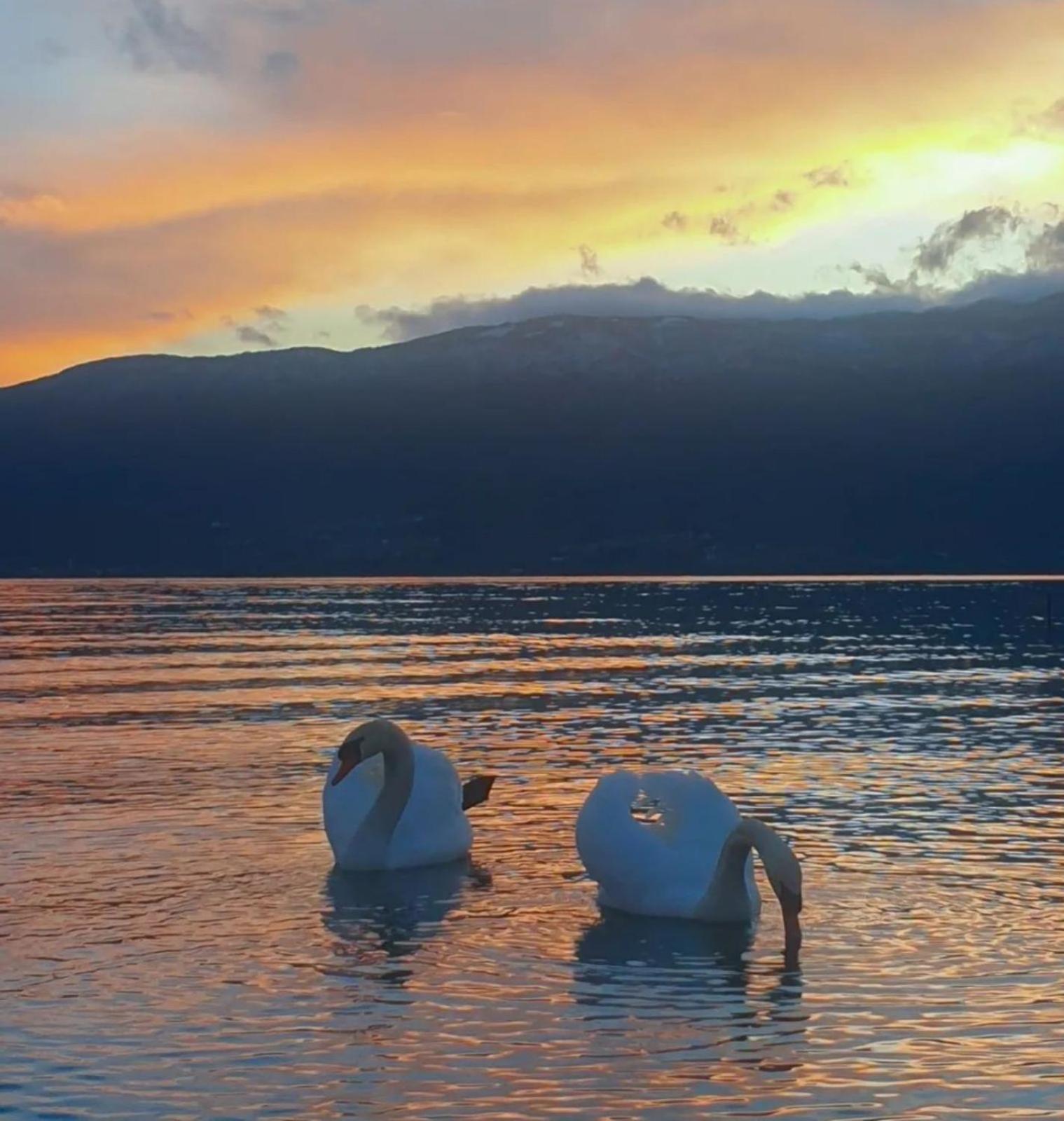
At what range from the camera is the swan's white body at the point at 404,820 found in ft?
73.6

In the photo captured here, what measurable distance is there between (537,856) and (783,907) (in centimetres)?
604

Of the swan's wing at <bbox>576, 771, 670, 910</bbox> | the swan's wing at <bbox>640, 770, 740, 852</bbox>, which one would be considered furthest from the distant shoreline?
the swan's wing at <bbox>576, 771, 670, 910</bbox>

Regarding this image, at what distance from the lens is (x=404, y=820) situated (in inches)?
913

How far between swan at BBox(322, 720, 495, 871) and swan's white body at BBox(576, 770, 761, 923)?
293cm

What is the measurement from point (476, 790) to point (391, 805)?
2.79m

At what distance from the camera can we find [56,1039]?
50.5 feet

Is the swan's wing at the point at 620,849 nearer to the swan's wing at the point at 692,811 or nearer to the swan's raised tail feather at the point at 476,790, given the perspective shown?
the swan's wing at the point at 692,811

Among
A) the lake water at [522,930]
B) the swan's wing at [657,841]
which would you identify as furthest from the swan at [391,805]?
the swan's wing at [657,841]

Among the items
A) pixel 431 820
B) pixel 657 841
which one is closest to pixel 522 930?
pixel 657 841

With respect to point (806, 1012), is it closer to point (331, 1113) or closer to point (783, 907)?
point (783, 907)

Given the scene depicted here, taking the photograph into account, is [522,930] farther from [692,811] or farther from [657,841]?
[692,811]

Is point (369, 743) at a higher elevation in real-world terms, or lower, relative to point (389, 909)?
higher

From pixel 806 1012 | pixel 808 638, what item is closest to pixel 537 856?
pixel 806 1012

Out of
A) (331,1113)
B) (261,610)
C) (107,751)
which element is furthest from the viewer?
(261,610)
